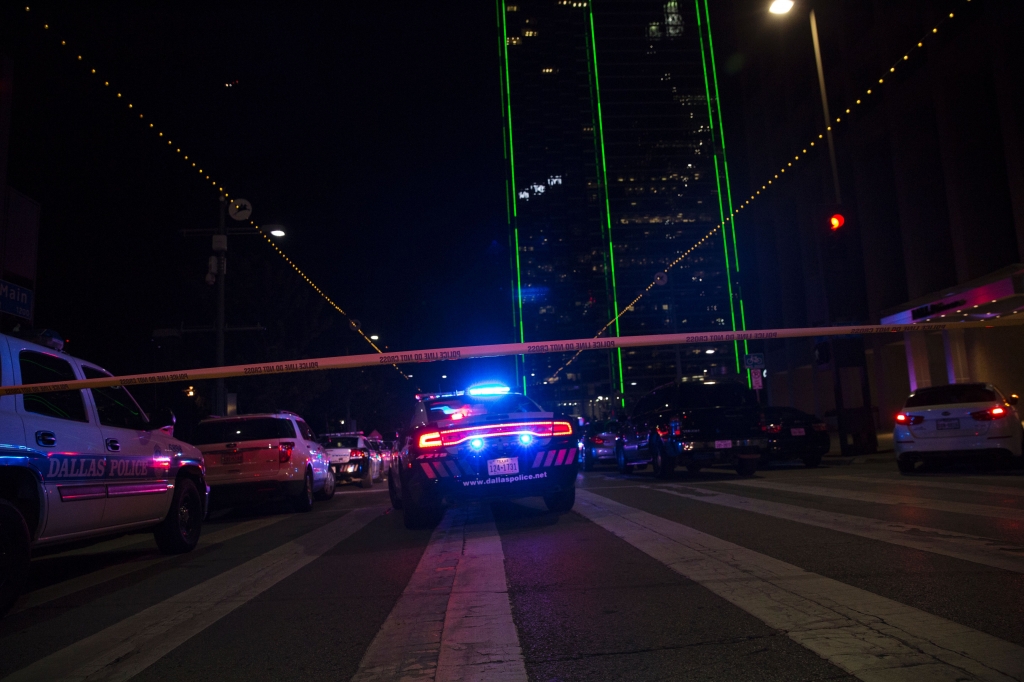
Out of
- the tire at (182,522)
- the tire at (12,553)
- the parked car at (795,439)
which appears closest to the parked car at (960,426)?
the parked car at (795,439)

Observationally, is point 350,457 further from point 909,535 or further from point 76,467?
point 909,535

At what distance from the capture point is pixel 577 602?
4293 millimetres

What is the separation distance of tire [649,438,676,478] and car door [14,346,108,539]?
34.6 feet

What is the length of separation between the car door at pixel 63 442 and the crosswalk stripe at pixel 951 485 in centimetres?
935

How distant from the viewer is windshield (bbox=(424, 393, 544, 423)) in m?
8.98

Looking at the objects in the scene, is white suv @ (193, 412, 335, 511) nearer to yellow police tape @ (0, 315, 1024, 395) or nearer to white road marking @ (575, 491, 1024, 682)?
yellow police tape @ (0, 315, 1024, 395)

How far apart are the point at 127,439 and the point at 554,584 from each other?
443 centimetres

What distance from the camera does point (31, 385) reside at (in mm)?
5422

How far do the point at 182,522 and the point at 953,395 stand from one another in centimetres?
1151

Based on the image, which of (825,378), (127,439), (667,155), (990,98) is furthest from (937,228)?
(667,155)

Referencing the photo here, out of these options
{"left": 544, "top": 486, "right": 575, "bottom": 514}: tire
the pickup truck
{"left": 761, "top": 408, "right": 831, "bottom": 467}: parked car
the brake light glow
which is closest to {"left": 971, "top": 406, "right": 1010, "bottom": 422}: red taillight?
the pickup truck

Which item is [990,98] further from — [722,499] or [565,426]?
[565,426]

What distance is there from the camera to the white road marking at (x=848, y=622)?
290cm

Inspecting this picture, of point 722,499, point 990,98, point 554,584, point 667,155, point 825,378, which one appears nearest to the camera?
point 554,584
